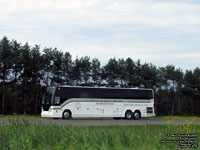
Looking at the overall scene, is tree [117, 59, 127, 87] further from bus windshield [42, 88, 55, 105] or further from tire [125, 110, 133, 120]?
bus windshield [42, 88, 55, 105]

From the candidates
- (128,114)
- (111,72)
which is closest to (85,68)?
(111,72)

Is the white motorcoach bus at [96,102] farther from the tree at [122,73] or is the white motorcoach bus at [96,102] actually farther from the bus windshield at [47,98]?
the tree at [122,73]

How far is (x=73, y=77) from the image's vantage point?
56.5m

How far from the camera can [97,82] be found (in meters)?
60.4

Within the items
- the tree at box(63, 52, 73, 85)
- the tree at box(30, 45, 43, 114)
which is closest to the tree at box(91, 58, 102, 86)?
the tree at box(63, 52, 73, 85)

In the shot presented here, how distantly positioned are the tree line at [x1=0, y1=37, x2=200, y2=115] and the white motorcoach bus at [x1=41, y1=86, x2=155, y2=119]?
1732 cm

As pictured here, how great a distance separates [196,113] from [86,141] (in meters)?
68.4

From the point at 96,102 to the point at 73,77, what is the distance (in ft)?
78.6

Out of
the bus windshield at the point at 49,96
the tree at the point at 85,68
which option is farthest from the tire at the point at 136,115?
the tree at the point at 85,68

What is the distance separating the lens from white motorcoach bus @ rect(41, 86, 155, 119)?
31359 mm

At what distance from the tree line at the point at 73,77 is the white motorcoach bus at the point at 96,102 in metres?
17.3

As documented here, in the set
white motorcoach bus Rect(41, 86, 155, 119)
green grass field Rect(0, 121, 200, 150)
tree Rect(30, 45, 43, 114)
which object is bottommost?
green grass field Rect(0, 121, 200, 150)

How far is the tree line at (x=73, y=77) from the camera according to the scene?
165ft

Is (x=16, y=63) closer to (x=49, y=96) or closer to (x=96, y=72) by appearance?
(x=96, y=72)
